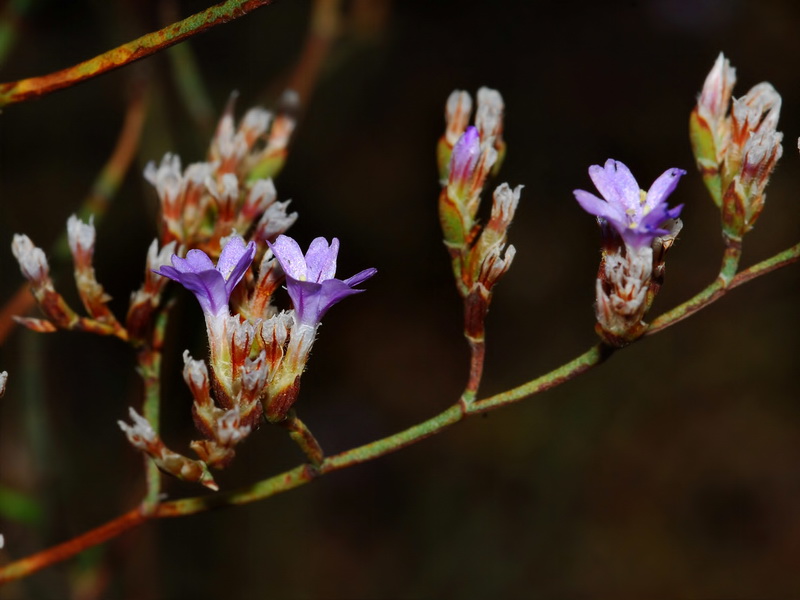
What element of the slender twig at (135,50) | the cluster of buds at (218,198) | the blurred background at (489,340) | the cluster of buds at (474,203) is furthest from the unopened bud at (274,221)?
the blurred background at (489,340)

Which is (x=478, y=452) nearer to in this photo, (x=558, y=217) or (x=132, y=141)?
(x=558, y=217)

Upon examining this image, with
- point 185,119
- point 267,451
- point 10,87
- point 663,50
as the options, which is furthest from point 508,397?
point 663,50

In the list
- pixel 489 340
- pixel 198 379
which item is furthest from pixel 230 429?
pixel 489 340

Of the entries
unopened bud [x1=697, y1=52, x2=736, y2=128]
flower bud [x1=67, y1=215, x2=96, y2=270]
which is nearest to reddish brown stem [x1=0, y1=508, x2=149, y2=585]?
flower bud [x1=67, y1=215, x2=96, y2=270]

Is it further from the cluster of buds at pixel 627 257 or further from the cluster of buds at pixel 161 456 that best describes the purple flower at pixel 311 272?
the cluster of buds at pixel 627 257

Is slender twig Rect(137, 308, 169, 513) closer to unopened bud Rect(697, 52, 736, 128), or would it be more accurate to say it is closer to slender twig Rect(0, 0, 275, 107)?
slender twig Rect(0, 0, 275, 107)

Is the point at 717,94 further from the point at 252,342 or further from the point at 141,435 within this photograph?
the point at 141,435
